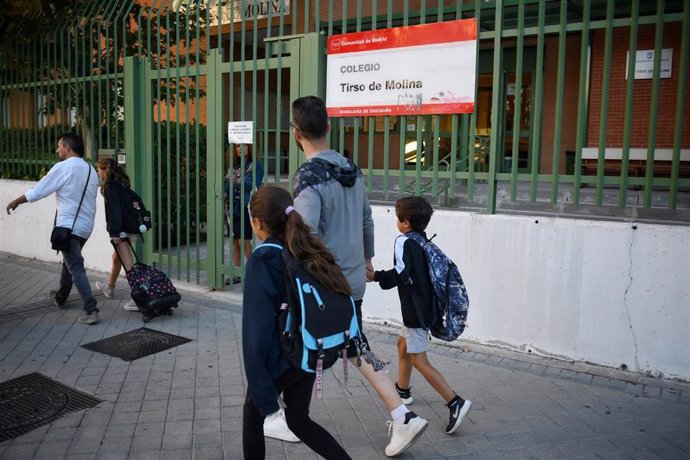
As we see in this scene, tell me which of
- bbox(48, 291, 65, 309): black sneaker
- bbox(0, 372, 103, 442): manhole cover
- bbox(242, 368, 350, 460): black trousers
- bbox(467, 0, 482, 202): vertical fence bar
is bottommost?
bbox(0, 372, 103, 442): manhole cover

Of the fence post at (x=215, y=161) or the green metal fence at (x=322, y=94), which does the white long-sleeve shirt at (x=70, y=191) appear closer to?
the green metal fence at (x=322, y=94)

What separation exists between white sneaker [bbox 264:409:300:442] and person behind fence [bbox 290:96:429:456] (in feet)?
1.94

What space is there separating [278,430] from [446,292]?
1.29m

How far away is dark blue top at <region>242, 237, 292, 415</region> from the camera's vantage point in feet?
8.63

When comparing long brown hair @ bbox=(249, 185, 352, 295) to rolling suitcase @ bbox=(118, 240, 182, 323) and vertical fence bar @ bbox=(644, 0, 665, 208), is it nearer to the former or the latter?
vertical fence bar @ bbox=(644, 0, 665, 208)

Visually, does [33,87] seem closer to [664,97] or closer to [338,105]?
[338,105]

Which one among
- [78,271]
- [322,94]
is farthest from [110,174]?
[322,94]

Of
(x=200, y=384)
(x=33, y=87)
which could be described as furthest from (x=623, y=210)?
(x=33, y=87)

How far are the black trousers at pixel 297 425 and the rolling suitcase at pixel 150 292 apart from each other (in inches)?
138

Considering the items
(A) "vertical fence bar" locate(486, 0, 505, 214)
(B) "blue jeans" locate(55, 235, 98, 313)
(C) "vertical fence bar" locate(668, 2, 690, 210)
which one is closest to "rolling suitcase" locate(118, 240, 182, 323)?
(B) "blue jeans" locate(55, 235, 98, 313)

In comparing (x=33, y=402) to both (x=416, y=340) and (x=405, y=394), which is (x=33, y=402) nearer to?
(x=405, y=394)

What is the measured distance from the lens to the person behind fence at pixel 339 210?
3.31m

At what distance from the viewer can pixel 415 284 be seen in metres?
3.68

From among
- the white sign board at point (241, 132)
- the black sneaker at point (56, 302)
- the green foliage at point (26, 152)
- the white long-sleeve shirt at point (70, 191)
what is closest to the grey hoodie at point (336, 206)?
the white long-sleeve shirt at point (70, 191)
